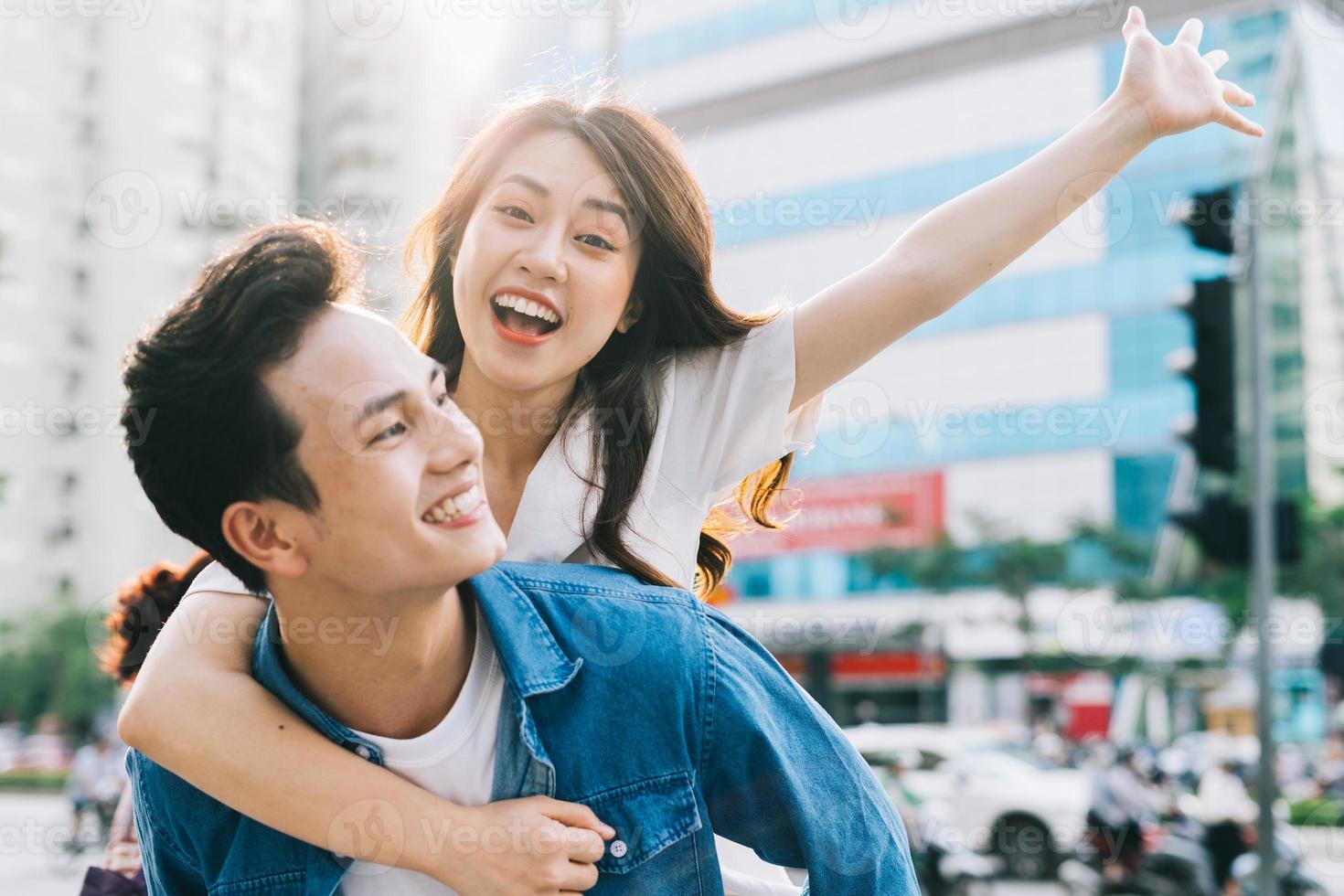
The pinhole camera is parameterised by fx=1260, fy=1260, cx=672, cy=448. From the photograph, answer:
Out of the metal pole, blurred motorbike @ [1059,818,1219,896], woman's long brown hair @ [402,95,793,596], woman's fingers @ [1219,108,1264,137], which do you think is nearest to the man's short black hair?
woman's long brown hair @ [402,95,793,596]

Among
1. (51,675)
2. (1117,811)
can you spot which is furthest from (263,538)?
(51,675)

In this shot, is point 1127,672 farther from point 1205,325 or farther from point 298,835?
point 298,835

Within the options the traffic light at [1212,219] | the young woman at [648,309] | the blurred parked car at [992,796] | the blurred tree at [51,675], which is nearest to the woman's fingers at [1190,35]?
the young woman at [648,309]

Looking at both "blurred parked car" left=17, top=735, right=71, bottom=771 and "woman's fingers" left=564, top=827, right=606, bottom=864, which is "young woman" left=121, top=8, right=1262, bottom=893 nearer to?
"woman's fingers" left=564, top=827, right=606, bottom=864

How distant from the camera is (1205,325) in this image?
5.13m

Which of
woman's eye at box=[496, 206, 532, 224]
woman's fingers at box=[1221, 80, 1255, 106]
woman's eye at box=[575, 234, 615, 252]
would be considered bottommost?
woman's eye at box=[575, 234, 615, 252]

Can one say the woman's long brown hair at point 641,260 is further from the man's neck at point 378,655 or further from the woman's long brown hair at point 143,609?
the woman's long brown hair at point 143,609

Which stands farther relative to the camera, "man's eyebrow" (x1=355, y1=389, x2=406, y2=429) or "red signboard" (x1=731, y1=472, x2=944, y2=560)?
"red signboard" (x1=731, y1=472, x2=944, y2=560)

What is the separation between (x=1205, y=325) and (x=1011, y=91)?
2464 cm

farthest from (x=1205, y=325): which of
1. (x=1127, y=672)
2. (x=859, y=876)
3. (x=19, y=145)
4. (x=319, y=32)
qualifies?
(x=319, y=32)

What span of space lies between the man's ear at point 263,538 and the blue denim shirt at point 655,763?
129 millimetres

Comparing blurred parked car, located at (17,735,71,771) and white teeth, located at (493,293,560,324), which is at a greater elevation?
white teeth, located at (493,293,560,324)

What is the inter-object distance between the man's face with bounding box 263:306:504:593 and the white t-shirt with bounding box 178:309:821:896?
16.6 inches

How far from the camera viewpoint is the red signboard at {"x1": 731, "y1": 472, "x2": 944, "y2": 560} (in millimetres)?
25984
